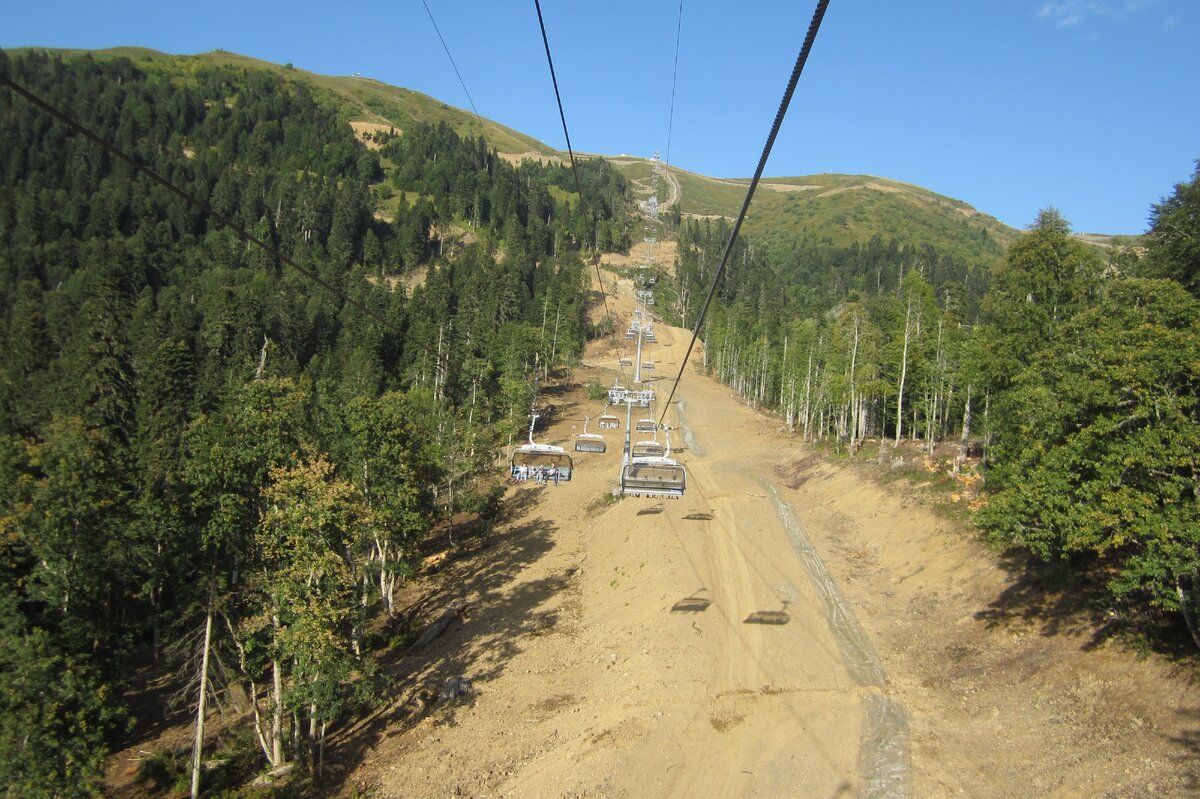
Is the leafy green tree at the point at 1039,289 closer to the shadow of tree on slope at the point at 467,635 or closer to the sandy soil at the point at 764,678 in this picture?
the sandy soil at the point at 764,678

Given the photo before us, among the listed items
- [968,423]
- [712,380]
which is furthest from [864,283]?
[968,423]

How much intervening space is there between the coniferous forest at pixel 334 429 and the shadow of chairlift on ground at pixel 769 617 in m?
7.95

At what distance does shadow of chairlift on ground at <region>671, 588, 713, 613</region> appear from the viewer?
25.3 meters

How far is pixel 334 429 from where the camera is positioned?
32094mm

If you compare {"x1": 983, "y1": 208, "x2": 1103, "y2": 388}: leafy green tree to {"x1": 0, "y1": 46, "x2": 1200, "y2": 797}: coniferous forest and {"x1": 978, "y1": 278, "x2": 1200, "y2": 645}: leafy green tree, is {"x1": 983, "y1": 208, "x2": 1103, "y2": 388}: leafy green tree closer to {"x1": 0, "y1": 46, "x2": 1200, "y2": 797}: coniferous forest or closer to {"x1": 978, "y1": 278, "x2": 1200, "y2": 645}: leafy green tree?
{"x1": 0, "y1": 46, "x2": 1200, "y2": 797}: coniferous forest

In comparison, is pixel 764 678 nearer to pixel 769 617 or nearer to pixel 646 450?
pixel 769 617

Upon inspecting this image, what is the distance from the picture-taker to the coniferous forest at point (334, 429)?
1645cm

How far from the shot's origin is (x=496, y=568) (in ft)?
124

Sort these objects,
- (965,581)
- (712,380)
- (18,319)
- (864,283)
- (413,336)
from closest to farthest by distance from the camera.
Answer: (965,581) → (18,319) → (413,336) → (712,380) → (864,283)

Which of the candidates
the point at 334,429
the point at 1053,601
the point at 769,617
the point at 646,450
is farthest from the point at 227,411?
the point at 1053,601

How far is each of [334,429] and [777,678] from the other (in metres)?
22.2

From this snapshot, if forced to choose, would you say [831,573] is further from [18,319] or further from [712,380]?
[712,380]

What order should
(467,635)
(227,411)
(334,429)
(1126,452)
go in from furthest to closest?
(334,429), (467,635), (227,411), (1126,452)

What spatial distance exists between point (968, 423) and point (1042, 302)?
9080 mm
